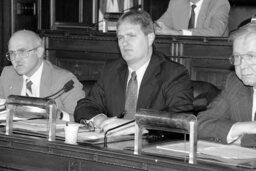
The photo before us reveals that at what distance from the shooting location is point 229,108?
3.23 metres

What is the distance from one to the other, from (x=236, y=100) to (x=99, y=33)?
2691mm

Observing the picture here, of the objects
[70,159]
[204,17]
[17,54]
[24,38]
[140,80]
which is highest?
[204,17]

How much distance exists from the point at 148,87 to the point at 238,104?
66 cm

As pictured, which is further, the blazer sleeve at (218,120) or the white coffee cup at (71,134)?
the blazer sleeve at (218,120)

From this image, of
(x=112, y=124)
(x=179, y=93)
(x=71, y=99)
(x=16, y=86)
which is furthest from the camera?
(x=16, y=86)

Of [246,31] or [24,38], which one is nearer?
[246,31]

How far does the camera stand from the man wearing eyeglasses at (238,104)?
2.86 m

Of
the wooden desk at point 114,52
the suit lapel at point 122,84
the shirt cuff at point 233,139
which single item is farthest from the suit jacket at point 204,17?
the shirt cuff at point 233,139

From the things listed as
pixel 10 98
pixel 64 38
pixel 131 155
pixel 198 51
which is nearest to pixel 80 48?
pixel 64 38

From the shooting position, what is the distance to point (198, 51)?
5230 mm

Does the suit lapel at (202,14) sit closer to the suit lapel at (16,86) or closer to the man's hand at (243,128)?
the suit lapel at (16,86)

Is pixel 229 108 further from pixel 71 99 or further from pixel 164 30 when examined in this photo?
Result: pixel 164 30

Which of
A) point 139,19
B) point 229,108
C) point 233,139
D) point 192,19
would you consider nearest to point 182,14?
point 192,19

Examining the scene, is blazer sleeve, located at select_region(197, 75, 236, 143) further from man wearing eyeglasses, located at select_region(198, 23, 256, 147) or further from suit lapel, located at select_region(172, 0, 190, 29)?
suit lapel, located at select_region(172, 0, 190, 29)
